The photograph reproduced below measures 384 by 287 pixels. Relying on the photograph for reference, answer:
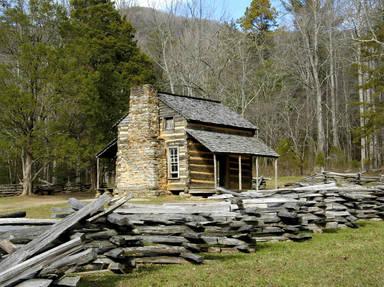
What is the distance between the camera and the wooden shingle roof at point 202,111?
27.7m

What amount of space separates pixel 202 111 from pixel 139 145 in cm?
396

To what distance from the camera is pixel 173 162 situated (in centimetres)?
2775

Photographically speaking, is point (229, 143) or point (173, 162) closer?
point (229, 143)

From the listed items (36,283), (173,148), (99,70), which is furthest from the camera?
(99,70)

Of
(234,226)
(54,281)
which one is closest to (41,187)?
(234,226)

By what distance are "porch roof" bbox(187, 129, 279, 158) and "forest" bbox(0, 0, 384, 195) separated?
318 inches

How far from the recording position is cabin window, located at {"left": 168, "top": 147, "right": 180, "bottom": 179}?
27.5 m

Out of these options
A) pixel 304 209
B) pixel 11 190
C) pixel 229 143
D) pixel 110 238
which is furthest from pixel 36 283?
pixel 11 190

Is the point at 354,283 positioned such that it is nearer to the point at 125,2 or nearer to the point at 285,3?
the point at 285,3

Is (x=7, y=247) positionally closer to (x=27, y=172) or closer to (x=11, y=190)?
(x=27, y=172)

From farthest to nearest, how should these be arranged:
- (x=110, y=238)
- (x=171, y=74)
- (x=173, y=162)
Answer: (x=171, y=74) → (x=173, y=162) → (x=110, y=238)

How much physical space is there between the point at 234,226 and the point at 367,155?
3406 cm

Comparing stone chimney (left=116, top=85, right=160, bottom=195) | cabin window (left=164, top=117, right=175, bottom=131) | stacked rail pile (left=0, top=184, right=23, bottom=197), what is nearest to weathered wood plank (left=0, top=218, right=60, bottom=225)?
stone chimney (left=116, top=85, right=160, bottom=195)

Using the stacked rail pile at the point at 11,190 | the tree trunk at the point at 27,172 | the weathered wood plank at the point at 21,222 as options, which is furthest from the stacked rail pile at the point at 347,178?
the weathered wood plank at the point at 21,222
